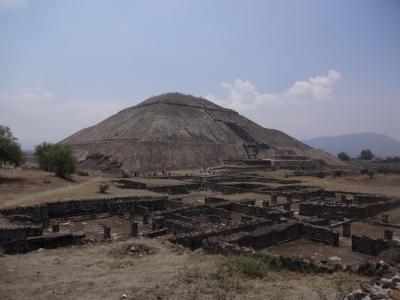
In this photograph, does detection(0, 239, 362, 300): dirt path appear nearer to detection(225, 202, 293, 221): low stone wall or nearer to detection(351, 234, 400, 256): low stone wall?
detection(351, 234, 400, 256): low stone wall

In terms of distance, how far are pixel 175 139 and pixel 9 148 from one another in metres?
54.6

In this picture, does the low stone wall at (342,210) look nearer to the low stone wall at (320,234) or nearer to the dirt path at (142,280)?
the low stone wall at (320,234)

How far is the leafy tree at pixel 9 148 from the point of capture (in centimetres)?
4391

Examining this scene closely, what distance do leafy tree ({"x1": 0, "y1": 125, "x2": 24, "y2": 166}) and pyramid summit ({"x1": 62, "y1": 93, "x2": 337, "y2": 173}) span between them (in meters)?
30.2

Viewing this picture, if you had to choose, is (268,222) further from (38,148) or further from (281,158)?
(281,158)

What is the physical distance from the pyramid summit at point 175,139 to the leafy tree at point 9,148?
1188 inches

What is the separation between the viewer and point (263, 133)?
127 meters

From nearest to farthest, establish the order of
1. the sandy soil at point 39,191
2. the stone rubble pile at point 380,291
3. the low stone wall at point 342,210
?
1. the stone rubble pile at point 380,291
2. the low stone wall at point 342,210
3. the sandy soil at point 39,191

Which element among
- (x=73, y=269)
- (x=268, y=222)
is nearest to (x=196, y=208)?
(x=268, y=222)

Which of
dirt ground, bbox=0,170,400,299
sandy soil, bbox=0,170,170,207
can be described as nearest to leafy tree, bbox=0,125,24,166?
sandy soil, bbox=0,170,170,207

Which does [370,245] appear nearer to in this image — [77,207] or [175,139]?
[77,207]

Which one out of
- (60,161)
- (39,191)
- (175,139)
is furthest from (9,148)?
(175,139)

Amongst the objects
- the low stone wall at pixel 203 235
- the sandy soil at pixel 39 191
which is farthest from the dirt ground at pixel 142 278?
the sandy soil at pixel 39 191

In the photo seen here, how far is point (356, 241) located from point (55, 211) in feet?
64.3
